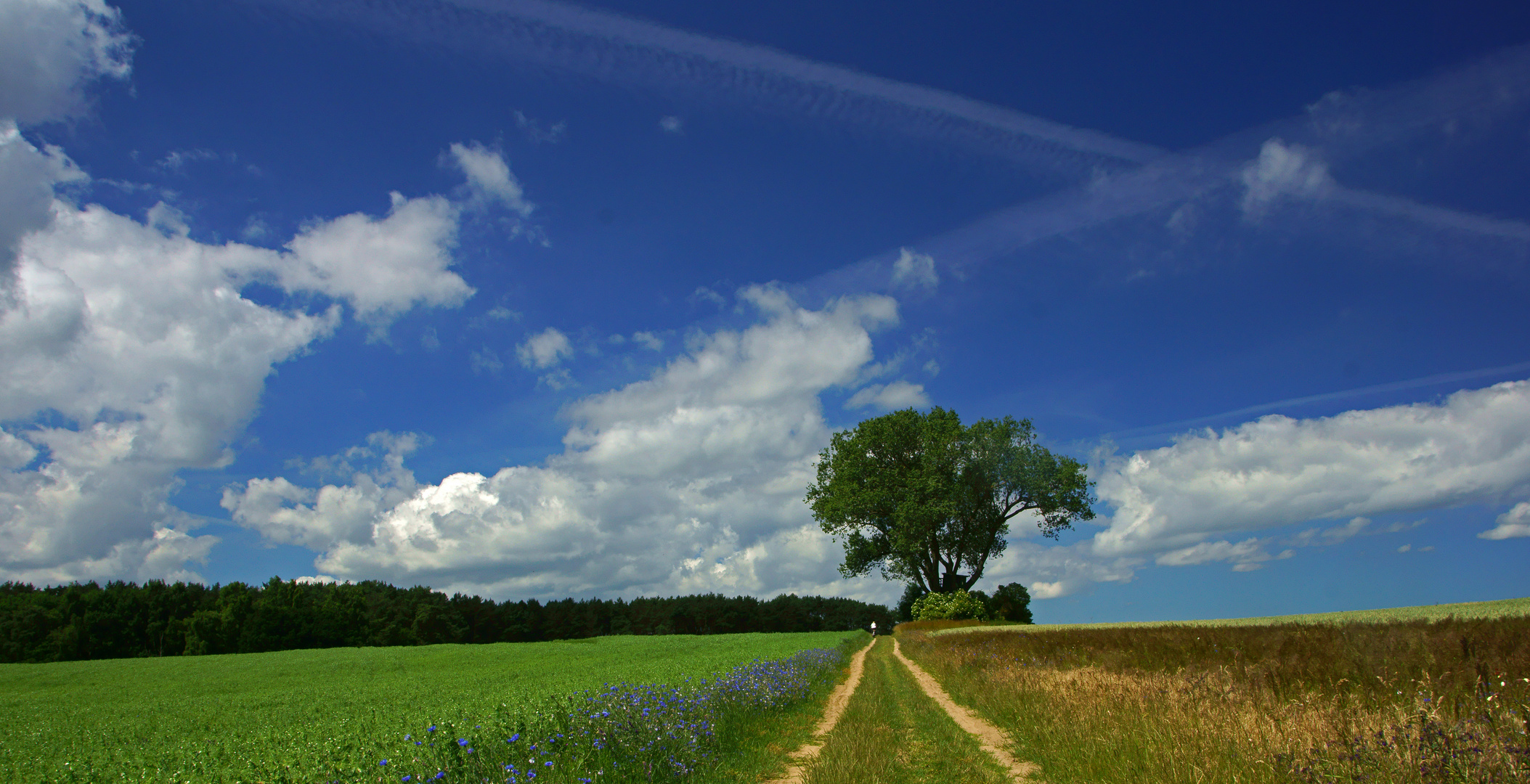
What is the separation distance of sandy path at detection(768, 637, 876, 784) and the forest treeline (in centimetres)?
7101

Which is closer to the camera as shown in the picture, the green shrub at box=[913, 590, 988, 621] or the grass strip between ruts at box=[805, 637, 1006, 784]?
the grass strip between ruts at box=[805, 637, 1006, 784]

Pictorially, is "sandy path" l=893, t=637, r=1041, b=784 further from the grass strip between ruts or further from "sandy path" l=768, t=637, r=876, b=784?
"sandy path" l=768, t=637, r=876, b=784

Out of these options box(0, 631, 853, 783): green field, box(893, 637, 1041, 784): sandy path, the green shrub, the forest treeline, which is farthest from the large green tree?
the forest treeline

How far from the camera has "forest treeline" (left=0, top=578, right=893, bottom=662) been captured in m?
69.0

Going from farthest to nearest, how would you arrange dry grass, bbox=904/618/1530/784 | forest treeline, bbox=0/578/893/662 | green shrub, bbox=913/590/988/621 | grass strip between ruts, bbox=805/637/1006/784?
forest treeline, bbox=0/578/893/662 < green shrub, bbox=913/590/988/621 < grass strip between ruts, bbox=805/637/1006/784 < dry grass, bbox=904/618/1530/784

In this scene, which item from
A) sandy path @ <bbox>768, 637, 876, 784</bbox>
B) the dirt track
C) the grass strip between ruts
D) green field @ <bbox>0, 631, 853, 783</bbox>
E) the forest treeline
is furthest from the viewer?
the forest treeline

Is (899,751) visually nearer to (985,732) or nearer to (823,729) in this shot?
(985,732)

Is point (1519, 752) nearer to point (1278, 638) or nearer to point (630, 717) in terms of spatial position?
point (1278, 638)

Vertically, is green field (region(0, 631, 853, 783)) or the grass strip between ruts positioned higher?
the grass strip between ruts

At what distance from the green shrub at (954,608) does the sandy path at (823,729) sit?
21.6 metres

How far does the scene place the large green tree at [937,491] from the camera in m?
45.2

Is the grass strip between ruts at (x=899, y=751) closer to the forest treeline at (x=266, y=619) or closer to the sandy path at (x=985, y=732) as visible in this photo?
the sandy path at (x=985, y=732)

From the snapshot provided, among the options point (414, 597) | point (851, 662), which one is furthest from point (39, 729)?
point (414, 597)

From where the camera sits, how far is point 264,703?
917 inches
